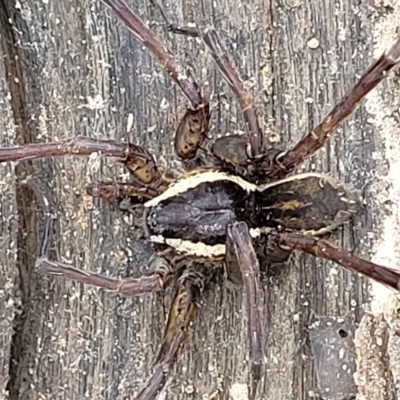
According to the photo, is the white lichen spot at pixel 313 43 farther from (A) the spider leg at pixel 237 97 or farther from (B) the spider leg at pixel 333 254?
(B) the spider leg at pixel 333 254

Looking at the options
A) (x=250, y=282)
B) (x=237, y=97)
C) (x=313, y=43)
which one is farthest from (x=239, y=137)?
(x=250, y=282)

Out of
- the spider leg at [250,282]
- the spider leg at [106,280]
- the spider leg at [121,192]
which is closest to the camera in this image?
the spider leg at [250,282]

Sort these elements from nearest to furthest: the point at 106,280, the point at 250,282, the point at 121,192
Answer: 1. the point at 250,282
2. the point at 106,280
3. the point at 121,192

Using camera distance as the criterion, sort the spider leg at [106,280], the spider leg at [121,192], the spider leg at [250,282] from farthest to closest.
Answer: the spider leg at [121,192], the spider leg at [106,280], the spider leg at [250,282]

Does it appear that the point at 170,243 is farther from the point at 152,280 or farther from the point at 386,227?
the point at 386,227

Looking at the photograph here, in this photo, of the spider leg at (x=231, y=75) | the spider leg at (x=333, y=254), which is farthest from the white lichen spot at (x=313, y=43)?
the spider leg at (x=333, y=254)

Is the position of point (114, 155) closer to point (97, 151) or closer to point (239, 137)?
point (97, 151)
